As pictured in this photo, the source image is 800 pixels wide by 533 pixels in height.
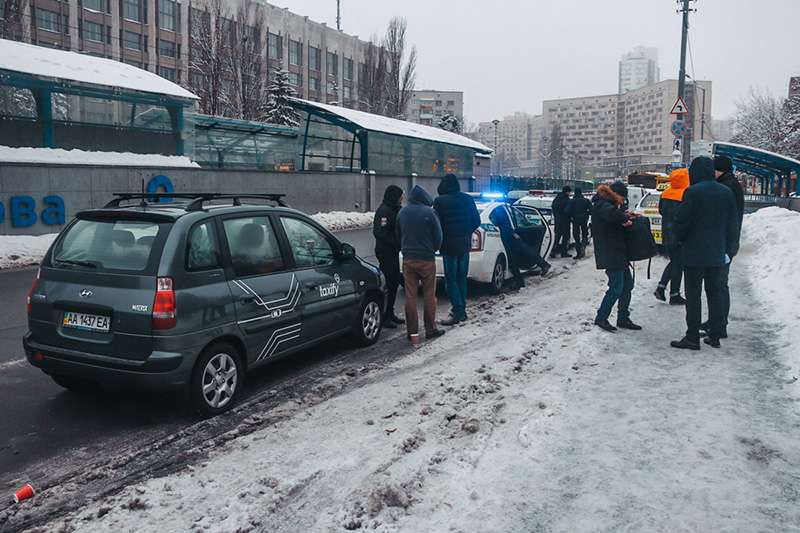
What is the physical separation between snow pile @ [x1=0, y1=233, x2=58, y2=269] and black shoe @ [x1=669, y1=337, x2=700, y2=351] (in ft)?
44.1

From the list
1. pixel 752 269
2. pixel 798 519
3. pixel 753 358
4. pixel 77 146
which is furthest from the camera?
pixel 77 146

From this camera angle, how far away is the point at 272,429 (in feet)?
16.0

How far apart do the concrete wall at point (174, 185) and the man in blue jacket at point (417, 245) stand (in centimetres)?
925

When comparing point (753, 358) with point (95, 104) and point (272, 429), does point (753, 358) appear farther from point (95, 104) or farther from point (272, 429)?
point (95, 104)

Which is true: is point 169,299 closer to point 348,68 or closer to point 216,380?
point 216,380

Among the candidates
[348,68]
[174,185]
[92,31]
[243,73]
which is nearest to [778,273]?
[174,185]

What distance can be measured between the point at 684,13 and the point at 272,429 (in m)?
27.2

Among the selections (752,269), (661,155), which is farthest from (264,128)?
(661,155)

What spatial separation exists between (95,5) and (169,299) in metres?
51.6

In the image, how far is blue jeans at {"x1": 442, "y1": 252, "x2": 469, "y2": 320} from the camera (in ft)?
28.6

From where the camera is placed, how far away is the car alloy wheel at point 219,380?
16.9ft

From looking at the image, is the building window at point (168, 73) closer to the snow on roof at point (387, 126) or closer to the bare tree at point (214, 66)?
the bare tree at point (214, 66)

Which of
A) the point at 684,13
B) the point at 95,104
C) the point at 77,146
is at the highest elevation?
the point at 684,13

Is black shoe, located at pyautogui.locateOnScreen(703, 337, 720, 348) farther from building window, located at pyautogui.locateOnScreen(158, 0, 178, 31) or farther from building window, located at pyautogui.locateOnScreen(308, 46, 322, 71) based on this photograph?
building window, located at pyautogui.locateOnScreen(308, 46, 322, 71)
